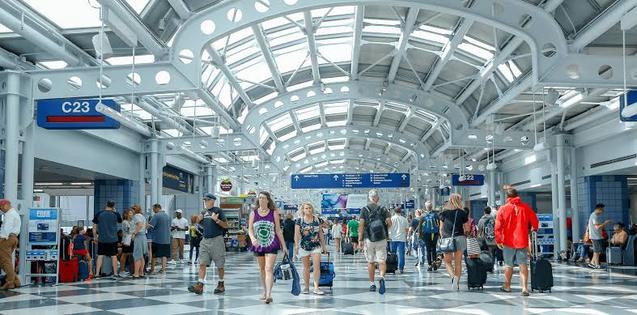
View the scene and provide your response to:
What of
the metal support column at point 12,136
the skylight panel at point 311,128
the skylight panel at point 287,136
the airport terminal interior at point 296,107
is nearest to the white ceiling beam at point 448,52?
the airport terminal interior at point 296,107

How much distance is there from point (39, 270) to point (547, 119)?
16.1m

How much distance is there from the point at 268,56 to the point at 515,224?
383 inches

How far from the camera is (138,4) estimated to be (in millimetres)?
11203

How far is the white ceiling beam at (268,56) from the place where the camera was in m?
15.3

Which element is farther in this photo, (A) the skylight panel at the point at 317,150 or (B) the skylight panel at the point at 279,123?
(A) the skylight panel at the point at 317,150

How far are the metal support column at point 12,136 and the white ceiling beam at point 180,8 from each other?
10.6 feet

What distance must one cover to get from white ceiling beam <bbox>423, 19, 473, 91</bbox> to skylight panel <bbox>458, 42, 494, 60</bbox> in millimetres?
323

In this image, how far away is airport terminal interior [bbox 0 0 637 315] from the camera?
369 inches

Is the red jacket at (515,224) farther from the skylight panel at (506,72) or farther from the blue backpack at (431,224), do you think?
the skylight panel at (506,72)

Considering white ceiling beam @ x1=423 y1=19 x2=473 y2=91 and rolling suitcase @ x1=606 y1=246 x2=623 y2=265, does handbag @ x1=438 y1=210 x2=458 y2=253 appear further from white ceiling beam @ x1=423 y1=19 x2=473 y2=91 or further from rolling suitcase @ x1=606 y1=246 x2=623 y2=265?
rolling suitcase @ x1=606 y1=246 x2=623 y2=265

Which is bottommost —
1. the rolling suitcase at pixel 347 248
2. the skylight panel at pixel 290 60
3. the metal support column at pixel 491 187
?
the rolling suitcase at pixel 347 248

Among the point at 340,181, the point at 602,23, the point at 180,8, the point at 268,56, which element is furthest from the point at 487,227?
the point at 340,181

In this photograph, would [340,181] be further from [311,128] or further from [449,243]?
[449,243]

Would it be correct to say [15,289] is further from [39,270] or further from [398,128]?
[398,128]
